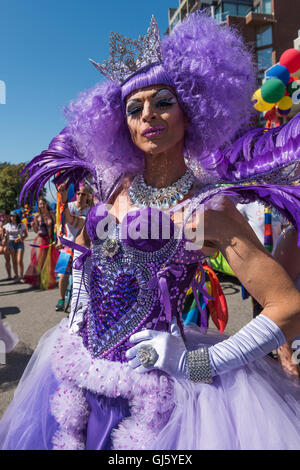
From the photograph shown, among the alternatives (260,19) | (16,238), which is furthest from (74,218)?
(260,19)

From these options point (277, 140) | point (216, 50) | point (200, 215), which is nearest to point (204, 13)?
point (216, 50)

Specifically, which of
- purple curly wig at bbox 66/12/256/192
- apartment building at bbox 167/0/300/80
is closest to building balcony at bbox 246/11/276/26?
apartment building at bbox 167/0/300/80

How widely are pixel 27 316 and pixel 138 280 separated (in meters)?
4.21

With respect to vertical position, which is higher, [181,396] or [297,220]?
[297,220]

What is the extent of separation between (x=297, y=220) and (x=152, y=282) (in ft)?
1.62

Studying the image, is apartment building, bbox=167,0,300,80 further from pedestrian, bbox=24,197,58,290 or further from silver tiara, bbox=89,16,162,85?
silver tiara, bbox=89,16,162,85

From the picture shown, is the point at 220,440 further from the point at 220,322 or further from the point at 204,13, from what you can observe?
the point at 204,13

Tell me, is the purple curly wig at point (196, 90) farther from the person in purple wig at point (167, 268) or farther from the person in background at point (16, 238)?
the person in background at point (16, 238)

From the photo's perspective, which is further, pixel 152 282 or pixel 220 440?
pixel 152 282

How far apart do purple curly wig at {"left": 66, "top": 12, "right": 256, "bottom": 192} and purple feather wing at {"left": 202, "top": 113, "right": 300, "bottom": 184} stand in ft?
0.25

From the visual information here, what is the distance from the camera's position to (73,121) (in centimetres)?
149

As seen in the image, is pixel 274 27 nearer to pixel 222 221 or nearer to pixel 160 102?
pixel 160 102

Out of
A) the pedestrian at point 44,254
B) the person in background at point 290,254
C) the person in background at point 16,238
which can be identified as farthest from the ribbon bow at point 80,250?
the person in background at point 16,238

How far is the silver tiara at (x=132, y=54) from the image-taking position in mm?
1269
